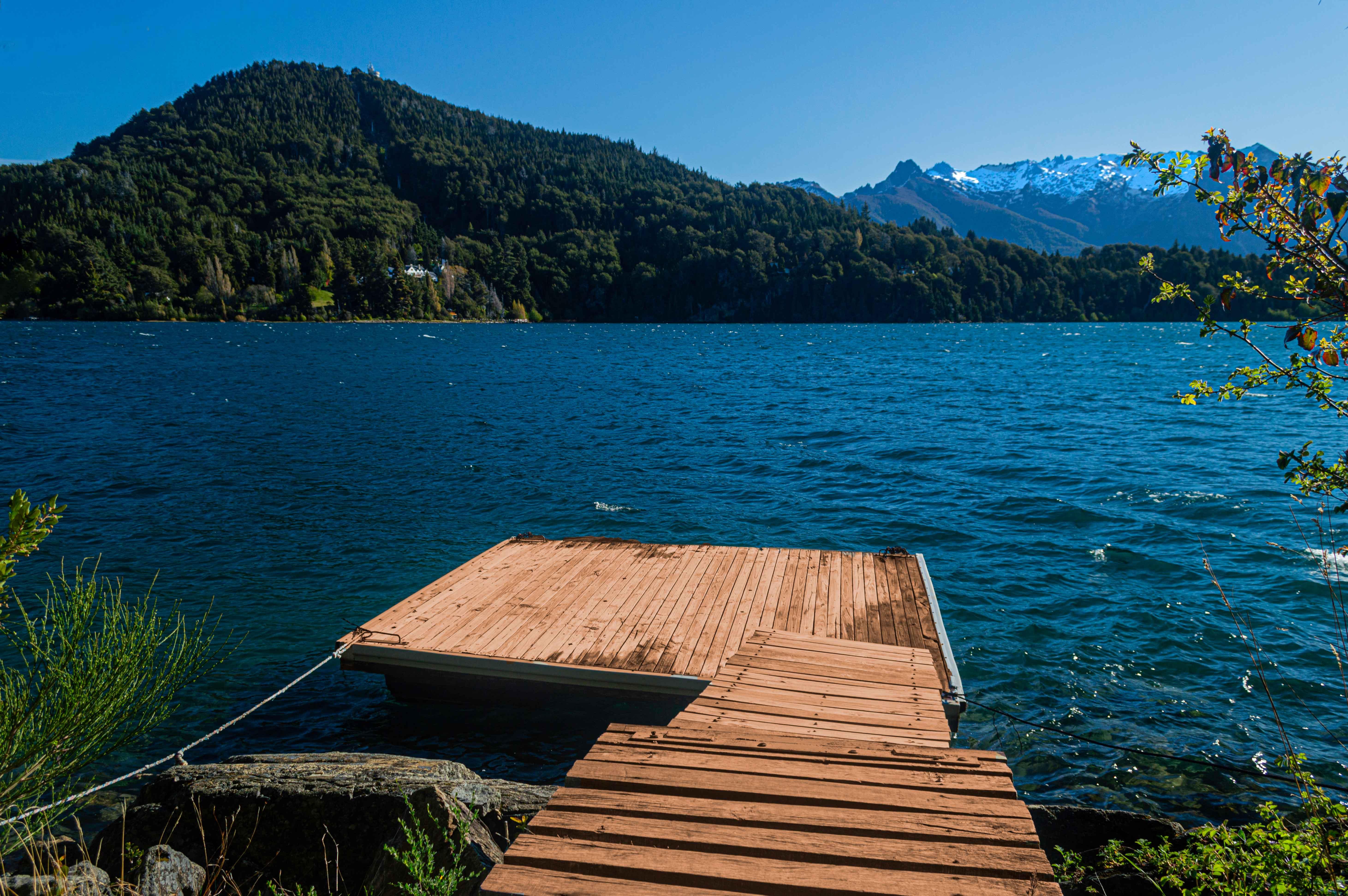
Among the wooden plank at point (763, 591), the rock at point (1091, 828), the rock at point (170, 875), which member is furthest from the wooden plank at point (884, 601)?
the rock at point (170, 875)

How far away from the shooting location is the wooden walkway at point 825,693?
5.75m

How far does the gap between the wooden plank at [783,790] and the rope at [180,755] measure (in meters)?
2.81

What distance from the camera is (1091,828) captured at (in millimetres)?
6668

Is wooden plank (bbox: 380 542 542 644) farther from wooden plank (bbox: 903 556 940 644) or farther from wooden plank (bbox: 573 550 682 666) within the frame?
wooden plank (bbox: 903 556 940 644)

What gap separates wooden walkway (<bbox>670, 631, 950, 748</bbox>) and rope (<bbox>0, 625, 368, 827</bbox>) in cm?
383

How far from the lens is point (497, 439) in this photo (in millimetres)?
29250

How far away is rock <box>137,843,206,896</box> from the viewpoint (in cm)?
453

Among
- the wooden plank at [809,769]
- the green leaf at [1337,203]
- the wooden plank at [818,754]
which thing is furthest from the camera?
the wooden plank at [818,754]

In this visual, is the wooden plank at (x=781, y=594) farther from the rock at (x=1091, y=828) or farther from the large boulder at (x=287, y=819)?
the large boulder at (x=287, y=819)

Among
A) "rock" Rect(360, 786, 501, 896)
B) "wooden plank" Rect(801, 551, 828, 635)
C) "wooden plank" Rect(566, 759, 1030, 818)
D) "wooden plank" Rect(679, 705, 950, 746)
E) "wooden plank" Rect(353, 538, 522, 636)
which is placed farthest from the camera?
"wooden plank" Rect(353, 538, 522, 636)

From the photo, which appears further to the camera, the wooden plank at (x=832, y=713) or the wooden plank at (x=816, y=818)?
the wooden plank at (x=832, y=713)

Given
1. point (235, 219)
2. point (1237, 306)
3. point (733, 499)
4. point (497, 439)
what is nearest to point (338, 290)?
point (235, 219)

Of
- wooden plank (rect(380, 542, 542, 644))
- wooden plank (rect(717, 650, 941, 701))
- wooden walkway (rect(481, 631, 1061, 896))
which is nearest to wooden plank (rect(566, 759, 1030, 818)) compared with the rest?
wooden walkway (rect(481, 631, 1061, 896))

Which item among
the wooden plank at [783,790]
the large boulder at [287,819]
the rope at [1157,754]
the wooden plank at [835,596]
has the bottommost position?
the rope at [1157,754]
